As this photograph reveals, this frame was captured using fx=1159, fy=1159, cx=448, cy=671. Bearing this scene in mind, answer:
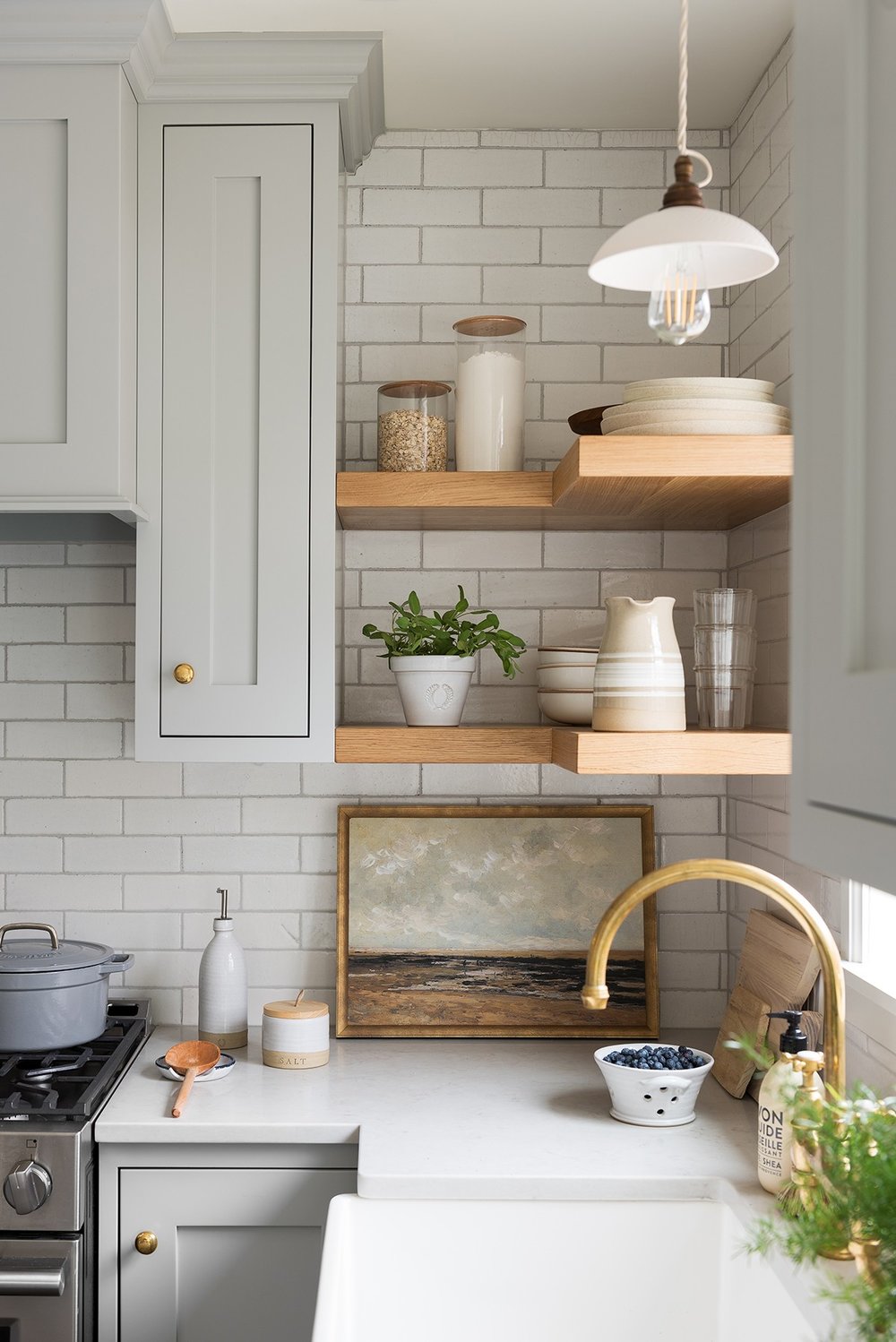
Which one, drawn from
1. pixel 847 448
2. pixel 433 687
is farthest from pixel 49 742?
pixel 847 448

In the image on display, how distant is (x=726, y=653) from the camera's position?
1.89m

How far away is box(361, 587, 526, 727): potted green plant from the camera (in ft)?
6.63

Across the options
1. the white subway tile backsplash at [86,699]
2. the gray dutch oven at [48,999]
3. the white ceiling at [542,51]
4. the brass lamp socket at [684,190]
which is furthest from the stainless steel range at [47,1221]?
the white ceiling at [542,51]

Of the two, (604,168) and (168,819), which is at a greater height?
(604,168)

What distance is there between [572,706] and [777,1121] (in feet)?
2.44

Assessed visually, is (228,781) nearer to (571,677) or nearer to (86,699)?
(86,699)

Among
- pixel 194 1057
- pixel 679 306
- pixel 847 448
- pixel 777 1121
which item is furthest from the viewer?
pixel 194 1057

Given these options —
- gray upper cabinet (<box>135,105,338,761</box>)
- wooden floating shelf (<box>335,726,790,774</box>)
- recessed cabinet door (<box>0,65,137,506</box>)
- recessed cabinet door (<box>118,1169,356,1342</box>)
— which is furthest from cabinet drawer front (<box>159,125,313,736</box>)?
recessed cabinet door (<box>118,1169,356,1342</box>)

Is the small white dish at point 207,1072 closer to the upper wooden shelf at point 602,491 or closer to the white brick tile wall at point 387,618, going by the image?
the white brick tile wall at point 387,618

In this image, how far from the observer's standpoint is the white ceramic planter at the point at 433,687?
6.61 ft

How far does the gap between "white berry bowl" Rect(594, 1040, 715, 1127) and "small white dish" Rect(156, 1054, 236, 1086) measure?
2.13 feet

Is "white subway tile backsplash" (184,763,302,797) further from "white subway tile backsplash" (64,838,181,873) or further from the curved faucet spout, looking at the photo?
the curved faucet spout

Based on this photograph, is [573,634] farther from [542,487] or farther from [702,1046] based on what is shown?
[702,1046]

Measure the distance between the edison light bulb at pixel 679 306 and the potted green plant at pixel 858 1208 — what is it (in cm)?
74
